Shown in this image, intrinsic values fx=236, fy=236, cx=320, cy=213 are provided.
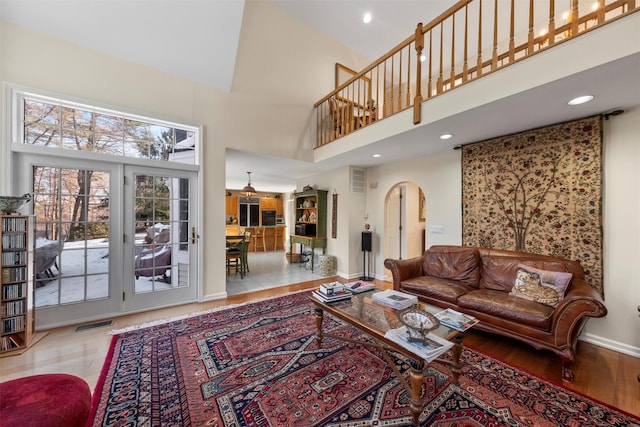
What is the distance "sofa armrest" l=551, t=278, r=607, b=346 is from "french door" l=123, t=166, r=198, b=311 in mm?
4063

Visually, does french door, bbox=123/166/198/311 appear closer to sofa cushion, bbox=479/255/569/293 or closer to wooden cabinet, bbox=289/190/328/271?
wooden cabinet, bbox=289/190/328/271

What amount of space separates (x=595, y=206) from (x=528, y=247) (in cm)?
73

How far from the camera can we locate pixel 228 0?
2684 millimetres

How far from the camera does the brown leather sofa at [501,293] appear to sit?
189 centimetres

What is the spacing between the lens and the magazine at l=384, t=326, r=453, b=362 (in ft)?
4.54

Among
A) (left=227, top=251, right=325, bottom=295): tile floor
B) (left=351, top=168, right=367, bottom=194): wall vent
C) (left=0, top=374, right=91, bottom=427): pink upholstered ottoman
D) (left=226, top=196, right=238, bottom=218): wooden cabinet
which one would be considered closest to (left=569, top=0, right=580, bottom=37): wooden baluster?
(left=351, top=168, right=367, bottom=194): wall vent

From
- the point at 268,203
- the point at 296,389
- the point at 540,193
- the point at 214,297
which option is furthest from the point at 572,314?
the point at 268,203

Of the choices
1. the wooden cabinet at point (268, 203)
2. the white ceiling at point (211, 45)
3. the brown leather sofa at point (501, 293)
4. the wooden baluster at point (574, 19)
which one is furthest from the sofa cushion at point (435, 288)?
the wooden cabinet at point (268, 203)

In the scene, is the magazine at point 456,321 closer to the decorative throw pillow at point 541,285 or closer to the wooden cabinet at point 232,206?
the decorative throw pillow at point 541,285

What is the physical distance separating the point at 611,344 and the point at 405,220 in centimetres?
335

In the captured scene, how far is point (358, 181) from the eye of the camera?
16.3 feet

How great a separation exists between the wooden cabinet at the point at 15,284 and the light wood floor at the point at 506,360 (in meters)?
0.18

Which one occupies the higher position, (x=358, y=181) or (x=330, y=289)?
(x=358, y=181)

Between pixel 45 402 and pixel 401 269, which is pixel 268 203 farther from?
pixel 45 402
